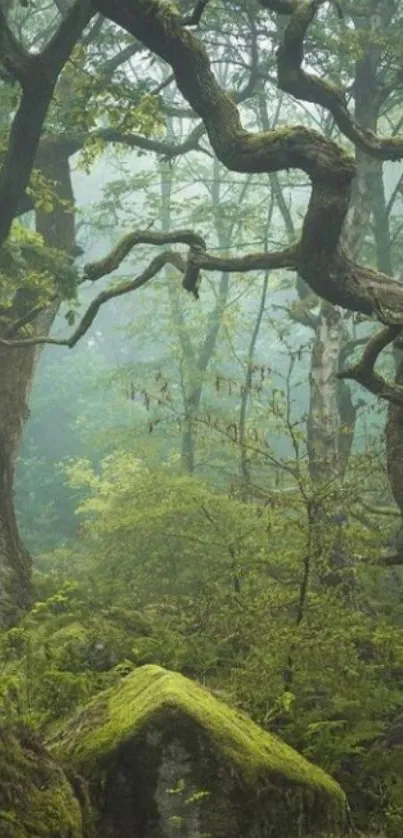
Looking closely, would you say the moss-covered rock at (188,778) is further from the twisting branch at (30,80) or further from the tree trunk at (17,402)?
the twisting branch at (30,80)

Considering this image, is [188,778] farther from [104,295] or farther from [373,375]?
[104,295]

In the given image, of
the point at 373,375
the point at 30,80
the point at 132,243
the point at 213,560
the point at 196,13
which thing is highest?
the point at 196,13

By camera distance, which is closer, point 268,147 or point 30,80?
point 30,80

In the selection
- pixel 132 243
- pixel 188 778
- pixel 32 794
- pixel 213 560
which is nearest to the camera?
pixel 32 794

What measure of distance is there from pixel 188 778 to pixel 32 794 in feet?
3.60

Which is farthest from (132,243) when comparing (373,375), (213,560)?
(213,560)

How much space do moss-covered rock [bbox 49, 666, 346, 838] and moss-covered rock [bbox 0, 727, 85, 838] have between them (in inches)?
20.7

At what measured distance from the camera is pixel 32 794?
3.50 meters

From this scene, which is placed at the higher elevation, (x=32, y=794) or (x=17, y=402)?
(x=17, y=402)

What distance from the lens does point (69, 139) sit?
39.0 ft

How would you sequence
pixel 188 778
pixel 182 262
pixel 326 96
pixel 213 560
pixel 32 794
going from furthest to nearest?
pixel 213 560
pixel 182 262
pixel 326 96
pixel 188 778
pixel 32 794

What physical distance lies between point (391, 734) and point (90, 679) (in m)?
2.06

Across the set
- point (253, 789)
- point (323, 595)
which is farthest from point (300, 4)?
point (253, 789)

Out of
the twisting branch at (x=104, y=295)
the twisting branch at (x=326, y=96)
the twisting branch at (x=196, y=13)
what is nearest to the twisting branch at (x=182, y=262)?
the twisting branch at (x=104, y=295)
